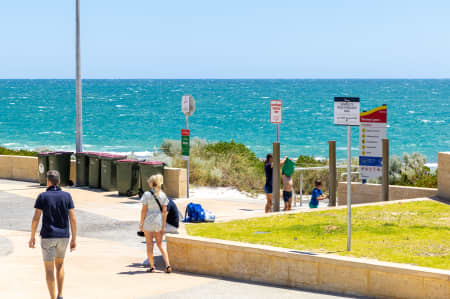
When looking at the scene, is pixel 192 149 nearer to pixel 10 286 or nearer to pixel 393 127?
pixel 10 286

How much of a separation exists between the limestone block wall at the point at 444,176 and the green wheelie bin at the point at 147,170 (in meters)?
7.33

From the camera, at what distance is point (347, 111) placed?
1027 cm

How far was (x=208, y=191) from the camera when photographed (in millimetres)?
21656

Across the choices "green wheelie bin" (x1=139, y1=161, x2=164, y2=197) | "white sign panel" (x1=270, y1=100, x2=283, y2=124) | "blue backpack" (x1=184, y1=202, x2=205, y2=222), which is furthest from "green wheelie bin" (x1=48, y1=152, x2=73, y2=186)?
"blue backpack" (x1=184, y1=202, x2=205, y2=222)

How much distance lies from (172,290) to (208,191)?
39.2 ft

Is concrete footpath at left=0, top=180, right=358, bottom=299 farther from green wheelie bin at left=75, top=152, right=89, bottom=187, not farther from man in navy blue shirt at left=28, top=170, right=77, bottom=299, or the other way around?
green wheelie bin at left=75, top=152, right=89, bottom=187

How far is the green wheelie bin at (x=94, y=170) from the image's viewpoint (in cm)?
2127

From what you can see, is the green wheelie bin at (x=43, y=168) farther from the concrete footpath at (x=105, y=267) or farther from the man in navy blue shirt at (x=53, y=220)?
the man in navy blue shirt at (x=53, y=220)

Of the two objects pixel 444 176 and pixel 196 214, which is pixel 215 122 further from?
pixel 196 214

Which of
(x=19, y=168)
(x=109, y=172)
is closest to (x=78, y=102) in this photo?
(x=109, y=172)

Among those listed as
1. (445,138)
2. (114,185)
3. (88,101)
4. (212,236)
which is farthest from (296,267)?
(88,101)

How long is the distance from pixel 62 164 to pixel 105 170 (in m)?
1.95

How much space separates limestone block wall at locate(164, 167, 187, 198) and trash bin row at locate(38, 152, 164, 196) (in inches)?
12.9

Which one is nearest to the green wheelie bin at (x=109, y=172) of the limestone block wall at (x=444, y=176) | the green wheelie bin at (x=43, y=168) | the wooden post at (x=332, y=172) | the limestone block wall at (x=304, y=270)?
the green wheelie bin at (x=43, y=168)
